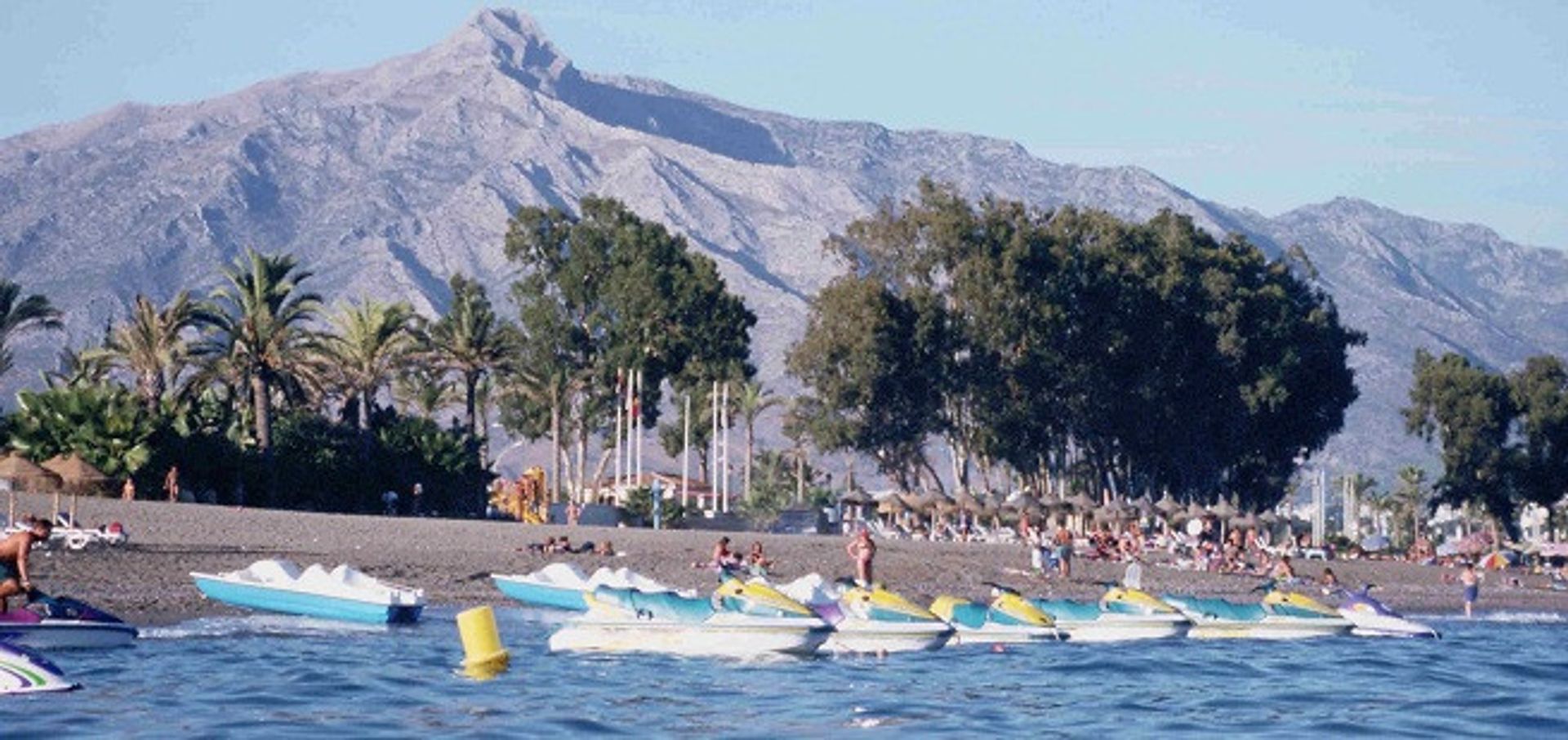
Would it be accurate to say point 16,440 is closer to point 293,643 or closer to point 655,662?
point 293,643

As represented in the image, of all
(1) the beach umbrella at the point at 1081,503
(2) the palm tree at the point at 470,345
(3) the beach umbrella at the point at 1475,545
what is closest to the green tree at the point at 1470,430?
(3) the beach umbrella at the point at 1475,545

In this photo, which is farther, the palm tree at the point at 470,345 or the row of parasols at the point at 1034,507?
the row of parasols at the point at 1034,507

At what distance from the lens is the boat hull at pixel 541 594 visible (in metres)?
42.9

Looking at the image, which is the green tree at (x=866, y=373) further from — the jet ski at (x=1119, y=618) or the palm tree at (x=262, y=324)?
the jet ski at (x=1119, y=618)

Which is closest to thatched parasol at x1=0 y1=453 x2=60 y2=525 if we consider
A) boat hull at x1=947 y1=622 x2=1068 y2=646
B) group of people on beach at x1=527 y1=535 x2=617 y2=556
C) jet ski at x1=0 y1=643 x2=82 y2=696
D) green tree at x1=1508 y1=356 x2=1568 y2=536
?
group of people on beach at x1=527 y1=535 x2=617 y2=556

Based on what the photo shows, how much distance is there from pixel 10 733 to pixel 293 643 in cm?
1140

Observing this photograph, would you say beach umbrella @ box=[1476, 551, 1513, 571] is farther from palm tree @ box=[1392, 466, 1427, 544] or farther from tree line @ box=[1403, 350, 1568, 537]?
palm tree @ box=[1392, 466, 1427, 544]

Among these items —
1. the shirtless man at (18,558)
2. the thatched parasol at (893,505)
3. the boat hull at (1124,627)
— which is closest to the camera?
the shirtless man at (18,558)

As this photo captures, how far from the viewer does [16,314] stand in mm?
70500

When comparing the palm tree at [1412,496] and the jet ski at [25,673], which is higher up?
the palm tree at [1412,496]

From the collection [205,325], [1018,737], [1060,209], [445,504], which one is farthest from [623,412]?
[1018,737]

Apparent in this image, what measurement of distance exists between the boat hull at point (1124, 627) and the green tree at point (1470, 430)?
77702 mm

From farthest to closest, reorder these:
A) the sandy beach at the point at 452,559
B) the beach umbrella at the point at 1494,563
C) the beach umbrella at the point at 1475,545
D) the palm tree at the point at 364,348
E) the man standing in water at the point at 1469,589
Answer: the beach umbrella at the point at 1475,545, the beach umbrella at the point at 1494,563, the palm tree at the point at 364,348, the man standing in water at the point at 1469,589, the sandy beach at the point at 452,559

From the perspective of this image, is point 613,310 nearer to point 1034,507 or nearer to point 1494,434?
point 1034,507
